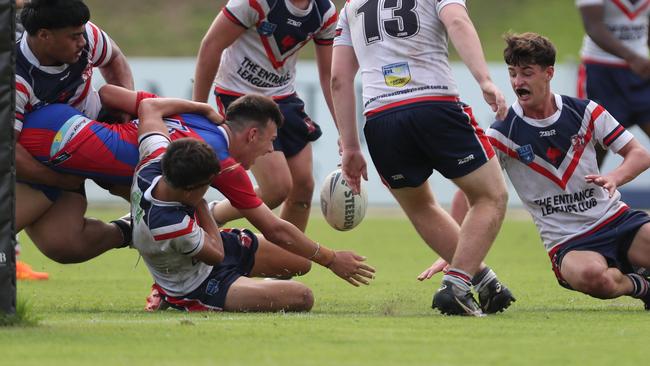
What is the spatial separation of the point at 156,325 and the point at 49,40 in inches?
71.0

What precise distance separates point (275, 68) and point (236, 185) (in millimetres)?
2165

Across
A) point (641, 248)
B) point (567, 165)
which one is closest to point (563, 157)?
point (567, 165)

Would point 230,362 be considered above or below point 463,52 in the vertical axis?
below

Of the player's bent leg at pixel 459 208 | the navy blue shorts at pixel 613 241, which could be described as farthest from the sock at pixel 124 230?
the navy blue shorts at pixel 613 241

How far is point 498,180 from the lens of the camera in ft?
20.5

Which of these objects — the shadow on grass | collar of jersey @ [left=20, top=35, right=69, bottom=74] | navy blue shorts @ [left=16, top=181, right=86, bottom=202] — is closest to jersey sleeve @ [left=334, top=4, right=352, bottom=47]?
collar of jersey @ [left=20, top=35, right=69, bottom=74]

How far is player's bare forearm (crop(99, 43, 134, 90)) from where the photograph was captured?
7332 mm

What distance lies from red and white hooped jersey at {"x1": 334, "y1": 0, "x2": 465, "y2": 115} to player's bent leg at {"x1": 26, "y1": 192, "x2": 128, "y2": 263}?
5.95 ft

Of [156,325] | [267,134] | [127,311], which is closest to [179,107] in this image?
[267,134]

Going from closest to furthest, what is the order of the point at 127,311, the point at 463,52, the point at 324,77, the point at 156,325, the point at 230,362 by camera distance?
the point at 230,362 < the point at 156,325 < the point at 463,52 < the point at 127,311 < the point at 324,77

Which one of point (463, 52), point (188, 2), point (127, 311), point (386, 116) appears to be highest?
point (463, 52)

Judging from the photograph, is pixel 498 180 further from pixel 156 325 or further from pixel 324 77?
pixel 324 77

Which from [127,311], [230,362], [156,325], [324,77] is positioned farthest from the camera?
[324,77]

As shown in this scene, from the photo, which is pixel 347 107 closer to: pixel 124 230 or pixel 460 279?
pixel 460 279
